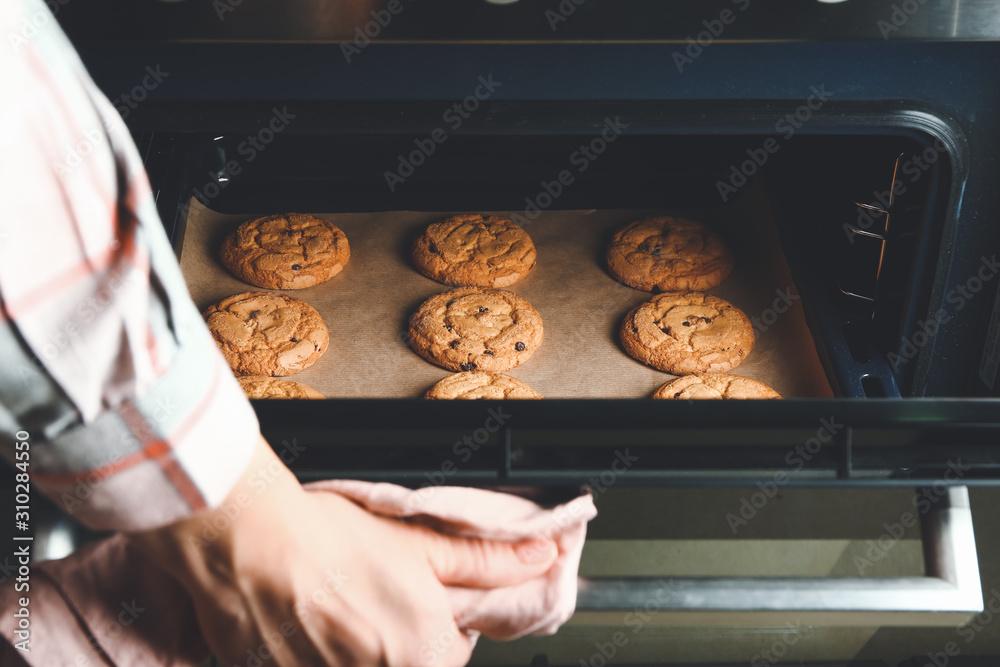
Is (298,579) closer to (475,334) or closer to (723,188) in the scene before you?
(475,334)

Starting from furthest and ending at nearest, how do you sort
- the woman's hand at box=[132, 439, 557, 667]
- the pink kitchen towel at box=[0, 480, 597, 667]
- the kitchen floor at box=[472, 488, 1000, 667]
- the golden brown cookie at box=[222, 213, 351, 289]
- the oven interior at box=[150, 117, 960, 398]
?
1. the golden brown cookie at box=[222, 213, 351, 289]
2. the kitchen floor at box=[472, 488, 1000, 667]
3. the oven interior at box=[150, 117, 960, 398]
4. the pink kitchen towel at box=[0, 480, 597, 667]
5. the woman's hand at box=[132, 439, 557, 667]

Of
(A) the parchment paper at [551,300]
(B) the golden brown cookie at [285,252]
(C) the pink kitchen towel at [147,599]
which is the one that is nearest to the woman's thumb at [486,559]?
(C) the pink kitchen towel at [147,599]

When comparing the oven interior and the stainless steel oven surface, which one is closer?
the stainless steel oven surface

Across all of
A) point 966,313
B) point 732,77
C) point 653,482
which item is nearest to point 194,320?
point 653,482

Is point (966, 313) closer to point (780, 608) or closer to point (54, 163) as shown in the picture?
point (780, 608)

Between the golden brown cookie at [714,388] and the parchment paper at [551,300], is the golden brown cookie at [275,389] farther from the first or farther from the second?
the golden brown cookie at [714,388]

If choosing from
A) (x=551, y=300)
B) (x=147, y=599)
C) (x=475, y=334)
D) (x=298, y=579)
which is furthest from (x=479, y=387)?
(x=298, y=579)

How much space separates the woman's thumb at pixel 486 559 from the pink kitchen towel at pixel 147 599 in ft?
0.04

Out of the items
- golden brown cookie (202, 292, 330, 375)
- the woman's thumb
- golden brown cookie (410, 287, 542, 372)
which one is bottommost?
golden brown cookie (202, 292, 330, 375)

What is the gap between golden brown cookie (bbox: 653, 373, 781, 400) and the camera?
138 cm

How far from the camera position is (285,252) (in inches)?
62.9

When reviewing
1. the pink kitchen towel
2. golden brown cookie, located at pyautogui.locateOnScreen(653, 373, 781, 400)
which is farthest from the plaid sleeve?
golden brown cookie, located at pyautogui.locateOnScreen(653, 373, 781, 400)

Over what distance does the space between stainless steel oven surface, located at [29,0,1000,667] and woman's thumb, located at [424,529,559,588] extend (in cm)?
10

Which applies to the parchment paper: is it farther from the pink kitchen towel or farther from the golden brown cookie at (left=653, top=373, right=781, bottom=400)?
the pink kitchen towel
